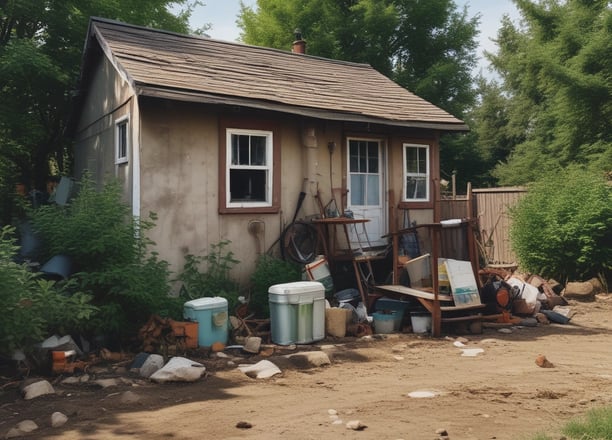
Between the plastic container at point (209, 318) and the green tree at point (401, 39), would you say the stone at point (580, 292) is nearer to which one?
the plastic container at point (209, 318)

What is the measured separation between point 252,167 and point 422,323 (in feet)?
12.2


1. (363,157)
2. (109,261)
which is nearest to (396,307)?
(363,157)

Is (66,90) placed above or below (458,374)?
above

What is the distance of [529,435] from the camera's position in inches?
167

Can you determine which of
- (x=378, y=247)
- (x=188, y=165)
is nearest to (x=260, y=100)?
(x=188, y=165)

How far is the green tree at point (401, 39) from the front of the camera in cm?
2550

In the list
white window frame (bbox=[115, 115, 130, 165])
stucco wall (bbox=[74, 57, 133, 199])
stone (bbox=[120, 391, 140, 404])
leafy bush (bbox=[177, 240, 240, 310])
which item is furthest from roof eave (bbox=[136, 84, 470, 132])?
stone (bbox=[120, 391, 140, 404])

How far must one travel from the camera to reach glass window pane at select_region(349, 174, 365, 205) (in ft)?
35.9

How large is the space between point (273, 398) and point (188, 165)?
15.3 feet

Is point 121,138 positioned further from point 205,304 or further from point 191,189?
point 205,304

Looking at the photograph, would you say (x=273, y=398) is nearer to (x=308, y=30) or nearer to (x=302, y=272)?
(x=302, y=272)

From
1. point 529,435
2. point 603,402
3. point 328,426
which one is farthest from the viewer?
point 603,402

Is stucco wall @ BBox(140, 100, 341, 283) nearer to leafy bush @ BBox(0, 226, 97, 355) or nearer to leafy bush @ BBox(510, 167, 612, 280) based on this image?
leafy bush @ BBox(0, 226, 97, 355)

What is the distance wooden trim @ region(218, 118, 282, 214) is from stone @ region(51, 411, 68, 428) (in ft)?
15.8
